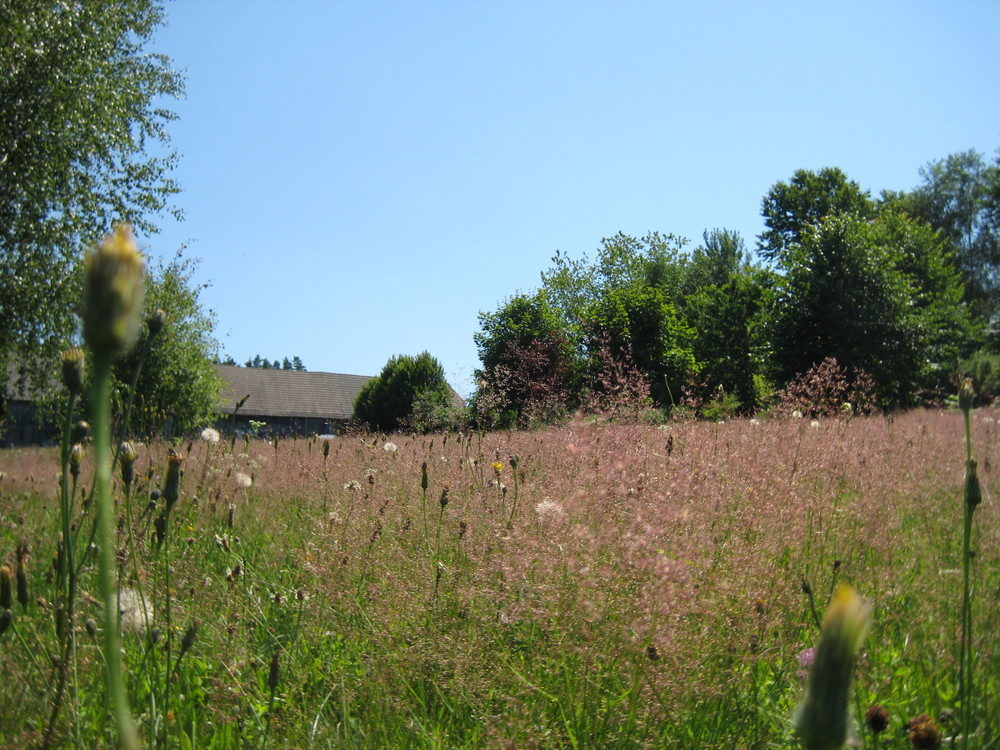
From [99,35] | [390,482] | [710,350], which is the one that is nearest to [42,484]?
[390,482]

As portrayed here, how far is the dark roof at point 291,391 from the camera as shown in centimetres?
4216

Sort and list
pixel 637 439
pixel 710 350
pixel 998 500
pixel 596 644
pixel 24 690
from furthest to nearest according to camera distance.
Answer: pixel 710 350
pixel 637 439
pixel 998 500
pixel 596 644
pixel 24 690

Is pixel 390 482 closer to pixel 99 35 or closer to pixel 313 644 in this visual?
pixel 313 644

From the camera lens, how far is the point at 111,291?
1.53 ft

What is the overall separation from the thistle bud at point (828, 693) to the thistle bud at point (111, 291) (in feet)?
1.77

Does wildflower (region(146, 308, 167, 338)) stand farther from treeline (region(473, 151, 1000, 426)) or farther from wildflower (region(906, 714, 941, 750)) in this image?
treeline (region(473, 151, 1000, 426))

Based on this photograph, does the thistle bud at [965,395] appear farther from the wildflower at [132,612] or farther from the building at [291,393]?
the building at [291,393]

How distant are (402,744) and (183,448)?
420 cm

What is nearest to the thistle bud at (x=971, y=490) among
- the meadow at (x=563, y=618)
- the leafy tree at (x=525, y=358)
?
the meadow at (x=563, y=618)

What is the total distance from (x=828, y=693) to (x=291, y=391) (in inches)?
1804

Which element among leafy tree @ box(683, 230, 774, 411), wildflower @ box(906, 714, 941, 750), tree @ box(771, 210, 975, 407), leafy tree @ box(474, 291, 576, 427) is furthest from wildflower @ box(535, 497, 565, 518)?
leafy tree @ box(683, 230, 774, 411)

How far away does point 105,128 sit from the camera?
1099cm

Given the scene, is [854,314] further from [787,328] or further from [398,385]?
[398,385]

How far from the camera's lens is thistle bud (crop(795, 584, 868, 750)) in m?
0.52
